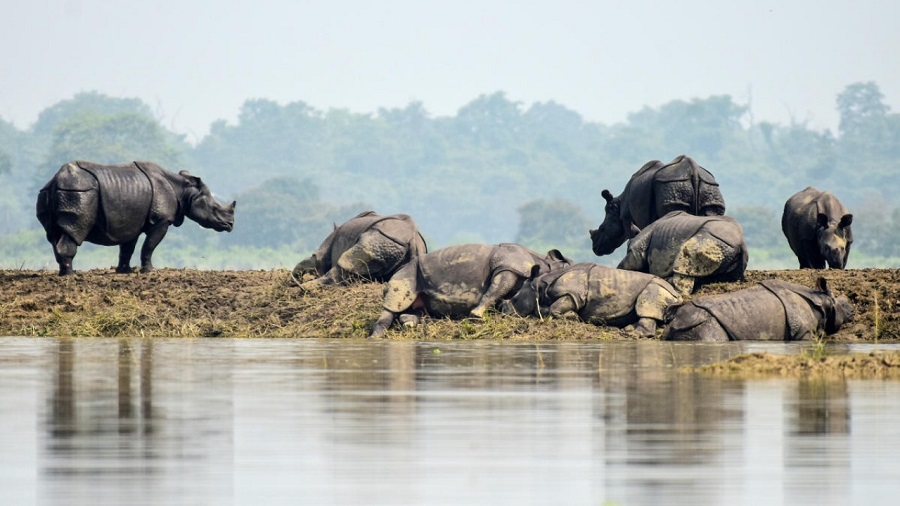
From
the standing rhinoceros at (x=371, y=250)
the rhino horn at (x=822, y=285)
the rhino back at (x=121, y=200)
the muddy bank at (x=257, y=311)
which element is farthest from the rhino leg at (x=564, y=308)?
the rhino back at (x=121, y=200)

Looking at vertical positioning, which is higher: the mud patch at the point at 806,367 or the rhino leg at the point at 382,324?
the rhino leg at the point at 382,324

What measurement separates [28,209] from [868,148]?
73712mm

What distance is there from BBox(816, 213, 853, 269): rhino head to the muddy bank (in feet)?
7.19

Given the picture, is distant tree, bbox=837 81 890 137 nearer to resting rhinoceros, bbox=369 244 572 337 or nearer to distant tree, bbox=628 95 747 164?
distant tree, bbox=628 95 747 164

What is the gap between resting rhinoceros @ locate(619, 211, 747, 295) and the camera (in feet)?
75.7

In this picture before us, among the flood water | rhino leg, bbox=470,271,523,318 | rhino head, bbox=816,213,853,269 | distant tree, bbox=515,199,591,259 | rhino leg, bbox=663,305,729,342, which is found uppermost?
distant tree, bbox=515,199,591,259

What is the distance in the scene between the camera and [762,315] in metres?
20.4

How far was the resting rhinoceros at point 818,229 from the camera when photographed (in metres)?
A: 27.3

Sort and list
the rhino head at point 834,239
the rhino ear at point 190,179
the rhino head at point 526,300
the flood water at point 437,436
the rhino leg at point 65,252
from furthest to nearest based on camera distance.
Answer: the rhino ear at point 190,179
the rhino leg at point 65,252
the rhino head at point 834,239
the rhino head at point 526,300
the flood water at point 437,436

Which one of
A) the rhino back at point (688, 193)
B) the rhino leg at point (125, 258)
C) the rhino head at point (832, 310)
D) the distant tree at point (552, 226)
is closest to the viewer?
the rhino head at point (832, 310)

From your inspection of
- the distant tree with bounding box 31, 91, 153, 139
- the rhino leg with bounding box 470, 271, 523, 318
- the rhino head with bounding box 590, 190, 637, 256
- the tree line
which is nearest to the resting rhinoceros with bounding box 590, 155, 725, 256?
the rhino head with bounding box 590, 190, 637, 256

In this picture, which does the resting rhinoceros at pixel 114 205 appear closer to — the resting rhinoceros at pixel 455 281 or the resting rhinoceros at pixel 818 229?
the resting rhinoceros at pixel 455 281

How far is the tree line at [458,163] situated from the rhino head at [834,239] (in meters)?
87.8

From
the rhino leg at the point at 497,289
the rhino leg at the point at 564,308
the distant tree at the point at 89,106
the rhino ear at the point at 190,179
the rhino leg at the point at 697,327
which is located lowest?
the rhino leg at the point at 697,327
